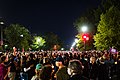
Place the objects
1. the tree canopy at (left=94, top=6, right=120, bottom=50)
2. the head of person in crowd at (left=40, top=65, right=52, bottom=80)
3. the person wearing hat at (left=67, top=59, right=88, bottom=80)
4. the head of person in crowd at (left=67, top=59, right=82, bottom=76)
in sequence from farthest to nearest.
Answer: the tree canopy at (left=94, top=6, right=120, bottom=50) < the head of person in crowd at (left=40, top=65, right=52, bottom=80) < the head of person in crowd at (left=67, top=59, right=82, bottom=76) < the person wearing hat at (left=67, top=59, right=88, bottom=80)

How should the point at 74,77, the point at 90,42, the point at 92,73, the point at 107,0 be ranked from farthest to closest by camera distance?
the point at 90,42 < the point at 107,0 < the point at 92,73 < the point at 74,77

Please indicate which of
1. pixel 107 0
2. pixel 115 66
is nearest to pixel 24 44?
pixel 107 0

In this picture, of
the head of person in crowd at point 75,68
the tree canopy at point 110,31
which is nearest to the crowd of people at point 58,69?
the head of person in crowd at point 75,68

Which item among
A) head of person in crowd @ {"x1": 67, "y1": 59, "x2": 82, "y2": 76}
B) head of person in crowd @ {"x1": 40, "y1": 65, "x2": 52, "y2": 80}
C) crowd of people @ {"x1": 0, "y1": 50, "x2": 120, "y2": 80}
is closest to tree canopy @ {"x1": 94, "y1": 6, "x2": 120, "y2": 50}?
crowd of people @ {"x1": 0, "y1": 50, "x2": 120, "y2": 80}

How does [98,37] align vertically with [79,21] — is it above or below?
below

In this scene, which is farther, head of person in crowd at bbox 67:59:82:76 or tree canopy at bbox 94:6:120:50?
tree canopy at bbox 94:6:120:50

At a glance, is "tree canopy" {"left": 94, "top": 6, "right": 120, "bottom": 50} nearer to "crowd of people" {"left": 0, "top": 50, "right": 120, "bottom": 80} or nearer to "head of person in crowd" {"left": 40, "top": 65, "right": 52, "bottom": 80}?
"crowd of people" {"left": 0, "top": 50, "right": 120, "bottom": 80}

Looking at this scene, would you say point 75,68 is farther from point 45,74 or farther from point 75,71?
point 45,74

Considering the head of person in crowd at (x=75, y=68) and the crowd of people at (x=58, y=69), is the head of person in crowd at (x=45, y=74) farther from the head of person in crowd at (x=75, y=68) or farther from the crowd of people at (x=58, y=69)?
the head of person in crowd at (x=75, y=68)

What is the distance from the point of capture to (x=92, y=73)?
45.5ft

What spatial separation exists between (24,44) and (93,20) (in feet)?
91.6

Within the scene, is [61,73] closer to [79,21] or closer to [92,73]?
[92,73]

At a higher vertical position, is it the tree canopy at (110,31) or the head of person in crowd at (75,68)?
the tree canopy at (110,31)

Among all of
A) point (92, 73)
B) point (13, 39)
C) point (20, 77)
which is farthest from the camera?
point (13, 39)
